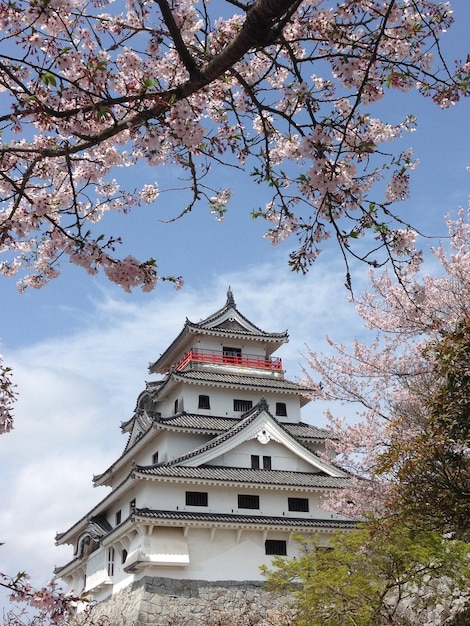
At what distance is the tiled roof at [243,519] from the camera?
21.7 m

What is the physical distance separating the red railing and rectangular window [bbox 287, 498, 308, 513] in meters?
7.60

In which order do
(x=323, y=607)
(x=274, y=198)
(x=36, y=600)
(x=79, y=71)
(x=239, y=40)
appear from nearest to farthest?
1. (x=239, y=40)
2. (x=36, y=600)
3. (x=79, y=71)
4. (x=274, y=198)
5. (x=323, y=607)

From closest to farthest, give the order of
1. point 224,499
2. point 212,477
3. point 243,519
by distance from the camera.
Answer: point 243,519 → point 212,477 → point 224,499

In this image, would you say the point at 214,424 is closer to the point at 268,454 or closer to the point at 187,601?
the point at 268,454

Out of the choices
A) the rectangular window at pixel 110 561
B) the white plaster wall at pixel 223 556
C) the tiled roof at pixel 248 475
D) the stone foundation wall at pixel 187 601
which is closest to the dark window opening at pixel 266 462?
the tiled roof at pixel 248 475

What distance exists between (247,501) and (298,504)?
2.18 m

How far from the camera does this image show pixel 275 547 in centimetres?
2338

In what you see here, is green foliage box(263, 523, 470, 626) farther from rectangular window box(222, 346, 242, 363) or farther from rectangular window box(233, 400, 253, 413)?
rectangular window box(222, 346, 242, 363)

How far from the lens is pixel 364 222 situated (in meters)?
5.15

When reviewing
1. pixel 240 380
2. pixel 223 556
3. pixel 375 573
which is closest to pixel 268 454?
pixel 240 380

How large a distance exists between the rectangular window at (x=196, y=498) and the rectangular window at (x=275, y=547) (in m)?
2.82

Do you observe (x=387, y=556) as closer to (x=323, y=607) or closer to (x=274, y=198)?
(x=323, y=607)

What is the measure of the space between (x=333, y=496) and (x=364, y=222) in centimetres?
1994

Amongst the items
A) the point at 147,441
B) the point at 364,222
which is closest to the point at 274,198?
the point at 364,222
